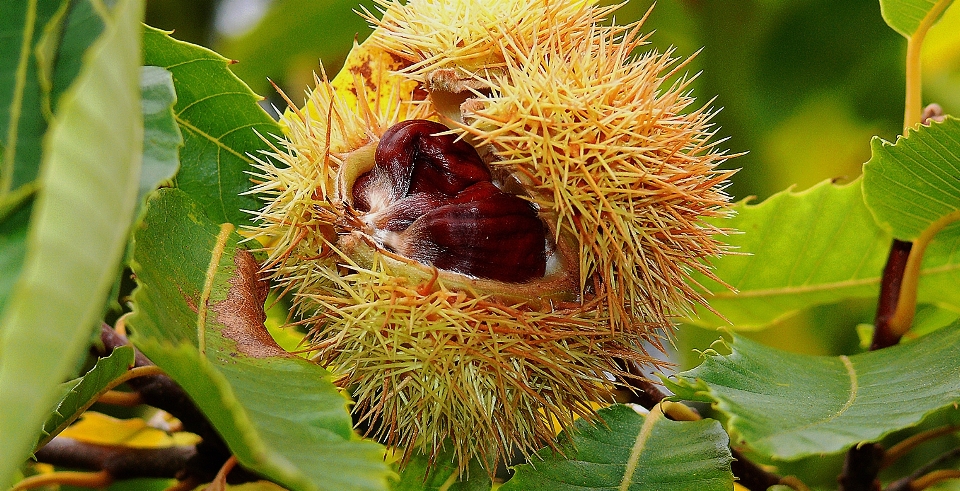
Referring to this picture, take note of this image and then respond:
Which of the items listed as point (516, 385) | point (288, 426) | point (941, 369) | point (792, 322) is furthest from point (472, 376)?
point (792, 322)

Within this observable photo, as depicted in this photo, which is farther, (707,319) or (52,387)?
(707,319)

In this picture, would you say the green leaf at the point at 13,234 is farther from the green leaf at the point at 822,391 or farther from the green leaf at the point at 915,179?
the green leaf at the point at 915,179

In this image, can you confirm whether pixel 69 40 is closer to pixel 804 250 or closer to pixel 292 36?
pixel 804 250

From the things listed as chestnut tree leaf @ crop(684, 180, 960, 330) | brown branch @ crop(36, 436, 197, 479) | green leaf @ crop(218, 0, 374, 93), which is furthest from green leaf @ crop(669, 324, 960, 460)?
green leaf @ crop(218, 0, 374, 93)

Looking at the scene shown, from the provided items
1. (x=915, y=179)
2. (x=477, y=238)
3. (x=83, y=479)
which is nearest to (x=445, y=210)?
(x=477, y=238)

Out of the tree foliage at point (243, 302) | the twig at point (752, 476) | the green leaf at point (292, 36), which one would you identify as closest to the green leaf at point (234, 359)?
the tree foliage at point (243, 302)

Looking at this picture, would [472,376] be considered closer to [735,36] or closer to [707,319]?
[707,319]

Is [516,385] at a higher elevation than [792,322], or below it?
higher

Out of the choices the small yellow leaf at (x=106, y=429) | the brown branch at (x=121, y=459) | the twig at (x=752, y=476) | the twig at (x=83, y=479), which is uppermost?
the twig at (x=752, y=476)
